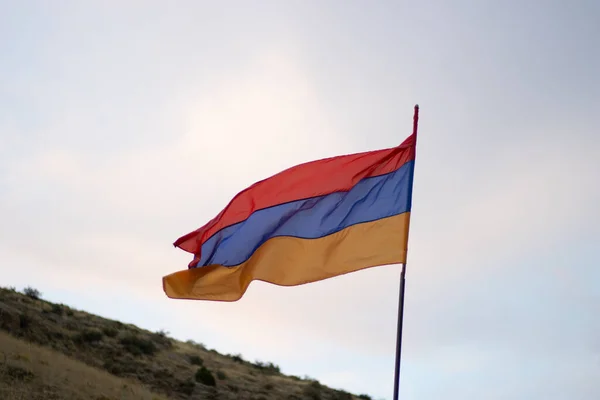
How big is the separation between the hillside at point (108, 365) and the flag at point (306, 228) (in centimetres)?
782

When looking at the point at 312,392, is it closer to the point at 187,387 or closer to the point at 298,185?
the point at 187,387

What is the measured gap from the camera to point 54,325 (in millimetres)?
32000

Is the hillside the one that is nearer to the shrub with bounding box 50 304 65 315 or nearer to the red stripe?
the shrub with bounding box 50 304 65 315

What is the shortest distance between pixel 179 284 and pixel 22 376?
9843 mm

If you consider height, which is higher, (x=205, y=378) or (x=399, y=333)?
(x=205, y=378)

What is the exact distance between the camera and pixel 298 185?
11.6 meters

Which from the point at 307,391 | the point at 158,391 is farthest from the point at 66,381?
the point at 307,391

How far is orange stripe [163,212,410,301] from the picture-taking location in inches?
414

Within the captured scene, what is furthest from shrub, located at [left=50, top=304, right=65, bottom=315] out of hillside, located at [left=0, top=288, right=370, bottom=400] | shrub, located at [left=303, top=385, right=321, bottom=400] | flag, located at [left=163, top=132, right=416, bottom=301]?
flag, located at [left=163, top=132, right=416, bottom=301]

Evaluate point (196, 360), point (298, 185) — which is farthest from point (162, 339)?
point (298, 185)

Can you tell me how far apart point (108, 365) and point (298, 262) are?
21059 mm

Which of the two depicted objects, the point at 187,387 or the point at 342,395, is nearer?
the point at 187,387

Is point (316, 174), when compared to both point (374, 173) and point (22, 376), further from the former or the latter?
point (22, 376)

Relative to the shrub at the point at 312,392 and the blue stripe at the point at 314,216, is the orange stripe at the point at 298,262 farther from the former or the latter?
the shrub at the point at 312,392
